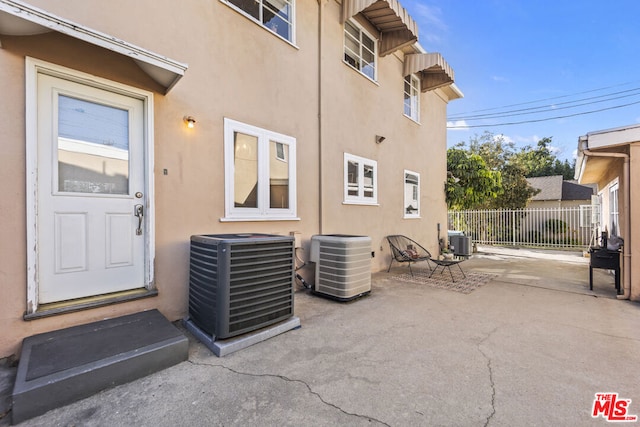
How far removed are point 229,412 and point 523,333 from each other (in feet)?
10.3

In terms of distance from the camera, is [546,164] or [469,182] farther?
[546,164]

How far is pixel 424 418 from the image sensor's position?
177 centimetres

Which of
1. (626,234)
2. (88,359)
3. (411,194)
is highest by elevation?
(411,194)

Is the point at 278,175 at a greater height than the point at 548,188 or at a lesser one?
lesser

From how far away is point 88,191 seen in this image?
113 inches

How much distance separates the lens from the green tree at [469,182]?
32.3ft

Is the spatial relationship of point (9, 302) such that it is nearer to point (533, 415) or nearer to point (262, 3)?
point (533, 415)

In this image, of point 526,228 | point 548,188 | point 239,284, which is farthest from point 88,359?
point 548,188

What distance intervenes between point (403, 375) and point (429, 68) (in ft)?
26.2

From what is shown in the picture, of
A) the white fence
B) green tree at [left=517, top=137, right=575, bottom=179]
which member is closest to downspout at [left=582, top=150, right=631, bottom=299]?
the white fence

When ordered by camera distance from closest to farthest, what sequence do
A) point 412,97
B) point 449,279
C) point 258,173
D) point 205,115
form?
1. point 205,115
2. point 258,173
3. point 449,279
4. point 412,97

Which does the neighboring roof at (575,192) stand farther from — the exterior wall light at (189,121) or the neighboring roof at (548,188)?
the exterior wall light at (189,121)

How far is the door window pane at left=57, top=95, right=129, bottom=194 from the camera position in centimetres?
274

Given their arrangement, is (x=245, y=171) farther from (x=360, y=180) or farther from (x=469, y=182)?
(x=469, y=182)
